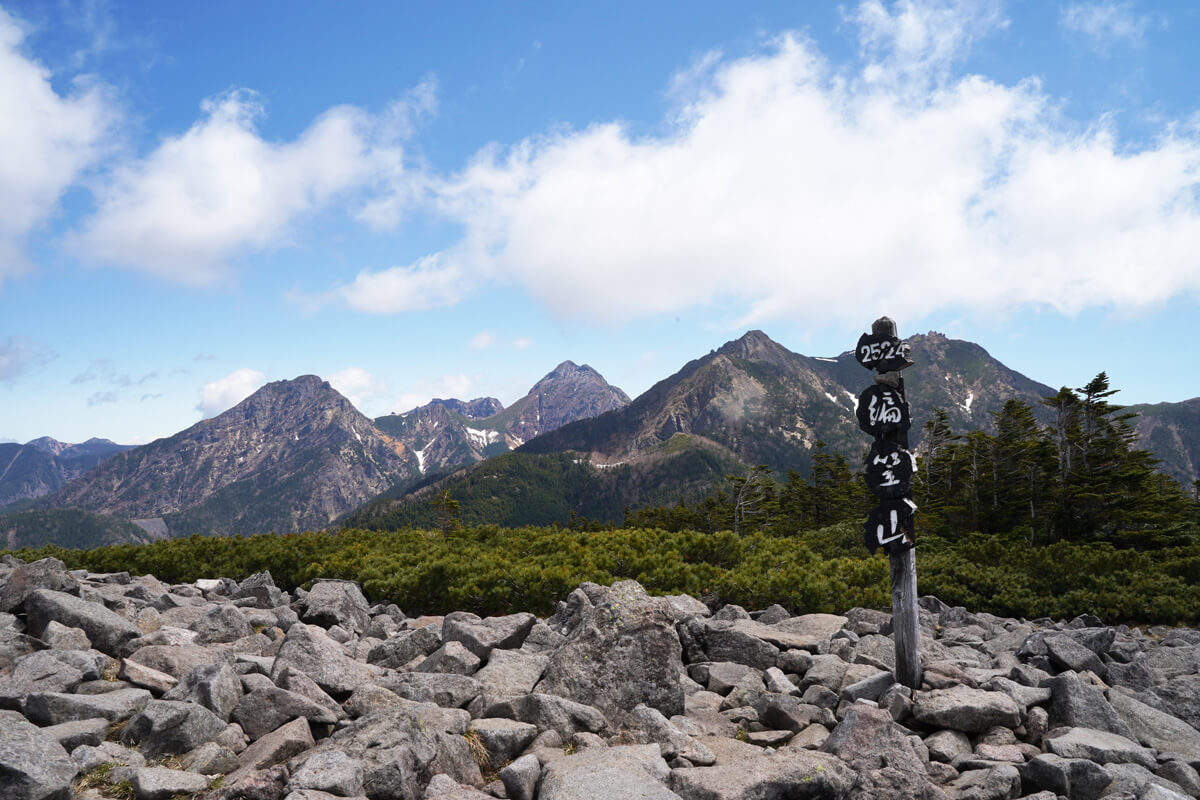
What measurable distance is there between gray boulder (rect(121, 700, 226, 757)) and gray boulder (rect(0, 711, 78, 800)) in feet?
2.56

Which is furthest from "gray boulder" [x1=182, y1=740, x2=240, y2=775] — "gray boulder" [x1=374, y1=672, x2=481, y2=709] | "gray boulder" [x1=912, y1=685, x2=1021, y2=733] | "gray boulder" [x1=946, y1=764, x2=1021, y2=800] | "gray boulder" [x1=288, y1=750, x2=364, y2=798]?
"gray boulder" [x1=912, y1=685, x2=1021, y2=733]

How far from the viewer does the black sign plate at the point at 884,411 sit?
8969 millimetres

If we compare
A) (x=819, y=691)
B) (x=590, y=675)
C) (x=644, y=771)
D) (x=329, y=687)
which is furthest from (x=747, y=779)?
(x=329, y=687)

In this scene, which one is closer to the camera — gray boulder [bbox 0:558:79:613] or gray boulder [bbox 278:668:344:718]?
gray boulder [bbox 278:668:344:718]

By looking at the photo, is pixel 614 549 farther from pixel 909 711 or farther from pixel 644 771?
pixel 644 771

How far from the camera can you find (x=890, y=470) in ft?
29.3

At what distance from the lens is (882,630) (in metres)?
10.8

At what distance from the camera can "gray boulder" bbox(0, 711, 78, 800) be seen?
4508 millimetres

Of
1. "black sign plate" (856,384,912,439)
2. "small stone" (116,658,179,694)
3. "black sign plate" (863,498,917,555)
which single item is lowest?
"small stone" (116,658,179,694)

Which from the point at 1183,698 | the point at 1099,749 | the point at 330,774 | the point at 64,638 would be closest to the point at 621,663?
the point at 330,774

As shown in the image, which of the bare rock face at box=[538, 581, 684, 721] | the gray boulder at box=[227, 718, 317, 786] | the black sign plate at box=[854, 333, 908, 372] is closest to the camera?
the gray boulder at box=[227, 718, 317, 786]

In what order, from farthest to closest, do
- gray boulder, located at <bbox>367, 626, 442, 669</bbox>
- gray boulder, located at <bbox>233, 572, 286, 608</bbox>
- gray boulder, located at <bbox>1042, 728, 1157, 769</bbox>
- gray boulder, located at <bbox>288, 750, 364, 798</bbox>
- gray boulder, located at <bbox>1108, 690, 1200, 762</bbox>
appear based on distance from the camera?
gray boulder, located at <bbox>233, 572, 286, 608</bbox>, gray boulder, located at <bbox>367, 626, 442, 669</bbox>, gray boulder, located at <bbox>1108, 690, 1200, 762</bbox>, gray boulder, located at <bbox>1042, 728, 1157, 769</bbox>, gray boulder, located at <bbox>288, 750, 364, 798</bbox>

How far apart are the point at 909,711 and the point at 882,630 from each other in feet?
12.3

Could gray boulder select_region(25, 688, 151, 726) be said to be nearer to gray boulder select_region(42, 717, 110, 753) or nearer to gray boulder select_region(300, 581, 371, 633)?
gray boulder select_region(42, 717, 110, 753)
